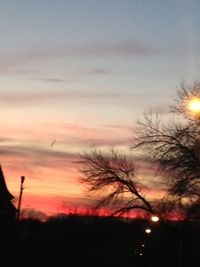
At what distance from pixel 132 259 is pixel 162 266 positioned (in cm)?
959

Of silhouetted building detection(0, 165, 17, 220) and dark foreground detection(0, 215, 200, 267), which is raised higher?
silhouetted building detection(0, 165, 17, 220)

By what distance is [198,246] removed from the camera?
56938 mm

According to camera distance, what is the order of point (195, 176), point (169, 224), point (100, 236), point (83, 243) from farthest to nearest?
point (100, 236) < point (169, 224) < point (83, 243) < point (195, 176)

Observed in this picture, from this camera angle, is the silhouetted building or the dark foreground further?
the silhouetted building

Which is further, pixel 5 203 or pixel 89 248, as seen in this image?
pixel 5 203

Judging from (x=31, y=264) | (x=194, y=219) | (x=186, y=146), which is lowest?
(x=31, y=264)

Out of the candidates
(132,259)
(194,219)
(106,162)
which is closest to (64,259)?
(194,219)

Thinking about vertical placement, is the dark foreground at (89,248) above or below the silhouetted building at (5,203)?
below

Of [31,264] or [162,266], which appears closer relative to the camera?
[31,264]

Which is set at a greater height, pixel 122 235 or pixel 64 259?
pixel 122 235

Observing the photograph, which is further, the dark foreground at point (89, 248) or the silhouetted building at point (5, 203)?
the silhouetted building at point (5, 203)

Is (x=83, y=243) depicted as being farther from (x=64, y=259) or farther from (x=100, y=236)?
(x=100, y=236)

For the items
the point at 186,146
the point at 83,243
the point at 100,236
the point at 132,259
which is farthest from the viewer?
the point at 100,236

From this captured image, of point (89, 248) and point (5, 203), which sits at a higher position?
point (5, 203)
